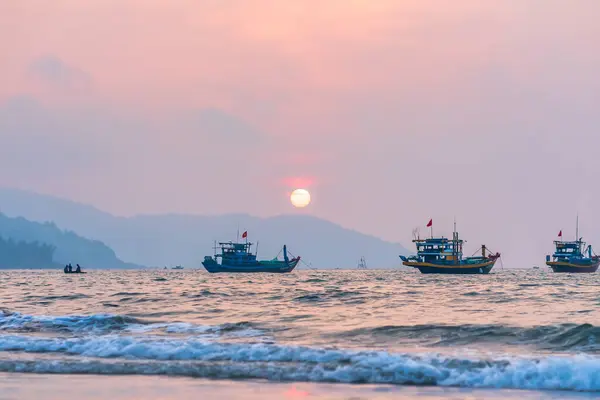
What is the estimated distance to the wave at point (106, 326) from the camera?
25188mm

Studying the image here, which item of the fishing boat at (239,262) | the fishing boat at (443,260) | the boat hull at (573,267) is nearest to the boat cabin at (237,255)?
the fishing boat at (239,262)

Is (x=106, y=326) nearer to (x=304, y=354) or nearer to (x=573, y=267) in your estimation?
(x=304, y=354)

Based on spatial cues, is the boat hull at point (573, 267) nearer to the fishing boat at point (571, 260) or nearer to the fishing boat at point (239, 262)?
the fishing boat at point (571, 260)

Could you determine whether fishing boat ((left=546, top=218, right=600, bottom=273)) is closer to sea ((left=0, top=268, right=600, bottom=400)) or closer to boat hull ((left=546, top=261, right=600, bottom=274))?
boat hull ((left=546, top=261, right=600, bottom=274))

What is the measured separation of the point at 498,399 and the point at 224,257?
14917 cm

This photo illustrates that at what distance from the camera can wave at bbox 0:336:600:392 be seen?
16.3 meters

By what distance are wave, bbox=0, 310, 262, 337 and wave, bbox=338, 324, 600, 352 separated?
13.6 ft

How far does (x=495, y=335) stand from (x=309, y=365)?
7895 mm

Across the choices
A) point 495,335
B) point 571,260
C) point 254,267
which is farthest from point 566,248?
point 495,335

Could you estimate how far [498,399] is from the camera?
14.5 metres

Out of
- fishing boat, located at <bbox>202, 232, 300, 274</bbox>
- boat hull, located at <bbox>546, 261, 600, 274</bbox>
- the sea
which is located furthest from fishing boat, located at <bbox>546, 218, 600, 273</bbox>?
the sea

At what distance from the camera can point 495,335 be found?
76.4 feet

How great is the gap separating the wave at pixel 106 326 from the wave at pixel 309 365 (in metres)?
3.74

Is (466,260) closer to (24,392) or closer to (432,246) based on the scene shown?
(432,246)
